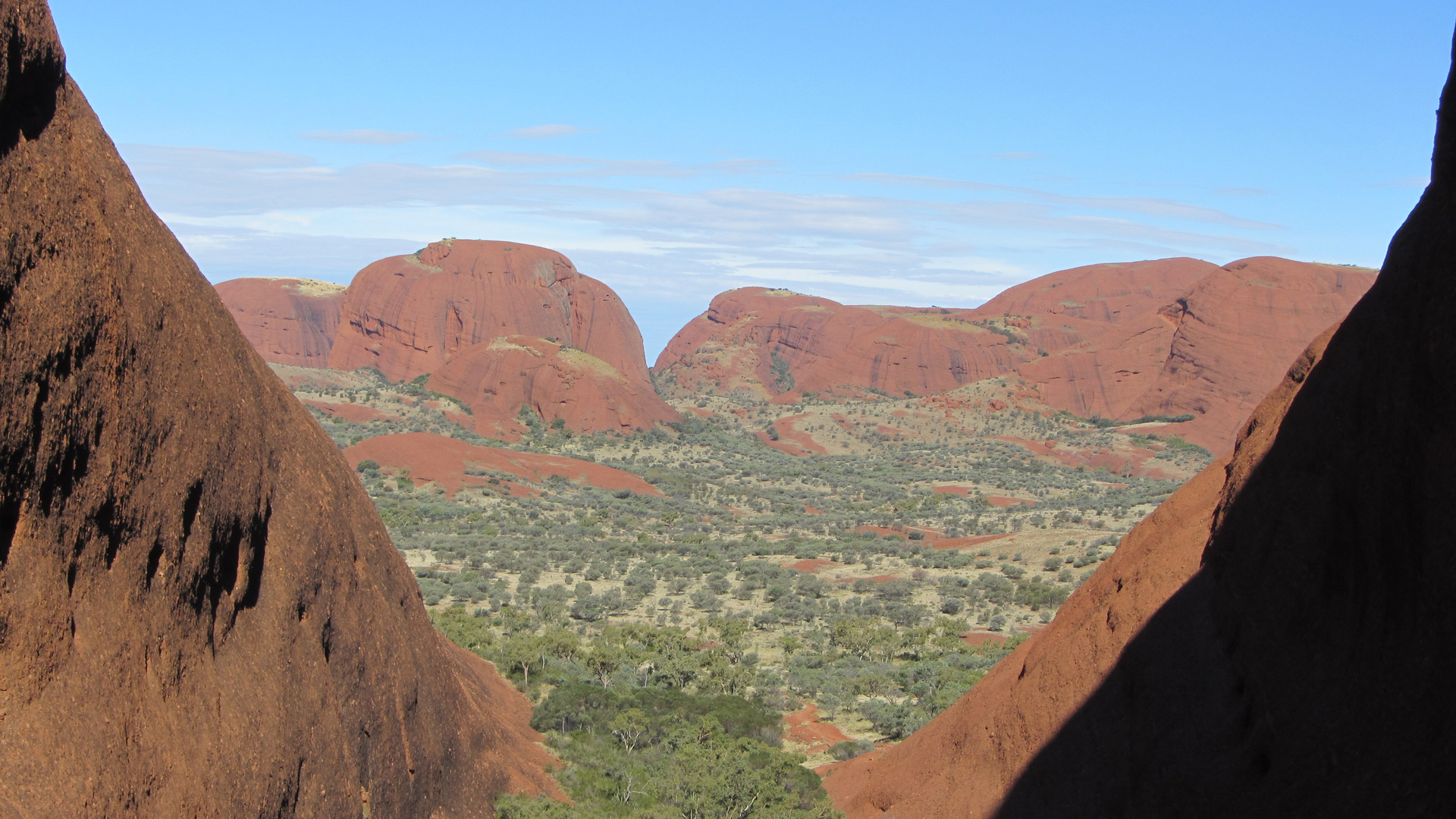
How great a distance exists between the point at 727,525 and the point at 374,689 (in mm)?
30078

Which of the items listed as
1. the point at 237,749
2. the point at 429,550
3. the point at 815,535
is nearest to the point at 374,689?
the point at 237,749

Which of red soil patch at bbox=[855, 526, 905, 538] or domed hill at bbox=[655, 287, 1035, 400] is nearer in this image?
red soil patch at bbox=[855, 526, 905, 538]

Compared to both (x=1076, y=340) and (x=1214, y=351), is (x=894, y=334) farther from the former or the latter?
(x=1214, y=351)

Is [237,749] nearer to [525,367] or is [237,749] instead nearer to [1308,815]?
[1308,815]

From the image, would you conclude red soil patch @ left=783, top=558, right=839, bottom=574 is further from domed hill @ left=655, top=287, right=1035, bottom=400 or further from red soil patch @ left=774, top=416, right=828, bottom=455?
domed hill @ left=655, top=287, right=1035, bottom=400

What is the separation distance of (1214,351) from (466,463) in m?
49.0

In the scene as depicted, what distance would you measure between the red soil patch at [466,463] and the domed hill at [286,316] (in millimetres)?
64844

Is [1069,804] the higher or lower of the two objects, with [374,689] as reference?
lower

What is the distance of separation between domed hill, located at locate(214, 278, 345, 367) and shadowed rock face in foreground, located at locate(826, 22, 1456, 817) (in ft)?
336

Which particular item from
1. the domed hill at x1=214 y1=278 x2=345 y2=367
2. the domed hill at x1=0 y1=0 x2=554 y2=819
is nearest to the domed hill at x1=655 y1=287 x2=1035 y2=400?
the domed hill at x1=214 y1=278 x2=345 y2=367

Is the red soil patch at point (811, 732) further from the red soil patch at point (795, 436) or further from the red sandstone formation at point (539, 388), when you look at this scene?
the red soil patch at point (795, 436)

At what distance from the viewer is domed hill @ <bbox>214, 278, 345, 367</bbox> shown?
103 meters

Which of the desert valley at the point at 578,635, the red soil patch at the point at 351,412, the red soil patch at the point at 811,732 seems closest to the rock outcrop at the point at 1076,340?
the red soil patch at the point at 351,412

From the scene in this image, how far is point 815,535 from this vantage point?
3547 cm
